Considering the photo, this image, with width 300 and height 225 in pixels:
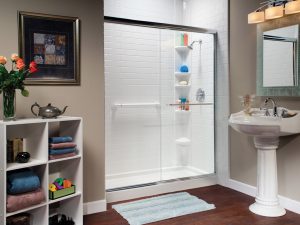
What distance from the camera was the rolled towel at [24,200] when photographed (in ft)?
7.07

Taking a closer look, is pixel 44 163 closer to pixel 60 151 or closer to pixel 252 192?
pixel 60 151

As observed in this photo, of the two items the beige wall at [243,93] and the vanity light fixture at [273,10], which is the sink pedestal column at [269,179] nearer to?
the beige wall at [243,93]

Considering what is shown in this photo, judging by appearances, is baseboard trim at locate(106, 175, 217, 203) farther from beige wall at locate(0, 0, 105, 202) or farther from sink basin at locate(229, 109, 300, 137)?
sink basin at locate(229, 109, 300, 137)

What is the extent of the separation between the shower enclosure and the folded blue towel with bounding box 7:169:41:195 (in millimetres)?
1668

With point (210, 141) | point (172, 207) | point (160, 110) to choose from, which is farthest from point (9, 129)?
point (210, 141)

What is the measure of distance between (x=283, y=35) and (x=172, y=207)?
2022mm

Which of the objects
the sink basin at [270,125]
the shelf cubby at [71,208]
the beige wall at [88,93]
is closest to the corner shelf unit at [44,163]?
the shelf cubby at [71,208]

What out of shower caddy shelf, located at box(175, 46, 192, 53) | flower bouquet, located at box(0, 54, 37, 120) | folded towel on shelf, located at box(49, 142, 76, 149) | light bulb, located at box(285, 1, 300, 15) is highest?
light bulb, located at box(285, 1, 300, 15)

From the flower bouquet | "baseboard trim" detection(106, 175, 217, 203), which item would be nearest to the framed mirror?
"baseboard trim" detection(106, 175, 217, 203)

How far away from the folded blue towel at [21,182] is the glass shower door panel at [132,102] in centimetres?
160

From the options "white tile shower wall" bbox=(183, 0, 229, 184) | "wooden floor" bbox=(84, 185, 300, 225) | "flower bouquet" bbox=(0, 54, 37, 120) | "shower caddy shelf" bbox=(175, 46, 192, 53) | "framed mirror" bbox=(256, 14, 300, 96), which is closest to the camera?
"flower bouquet" bbox=(0, 54, 37, 120)

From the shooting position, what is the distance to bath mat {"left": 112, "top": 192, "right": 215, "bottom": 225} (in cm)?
285

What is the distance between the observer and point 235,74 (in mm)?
3643

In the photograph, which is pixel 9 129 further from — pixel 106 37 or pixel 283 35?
pixel 283 35
